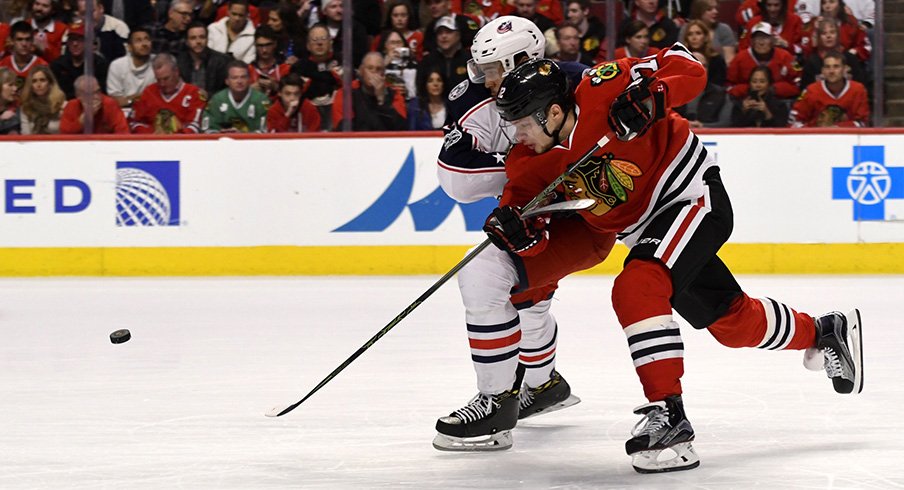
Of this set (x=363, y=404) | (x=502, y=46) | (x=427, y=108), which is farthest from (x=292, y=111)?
(x=502, y=46)

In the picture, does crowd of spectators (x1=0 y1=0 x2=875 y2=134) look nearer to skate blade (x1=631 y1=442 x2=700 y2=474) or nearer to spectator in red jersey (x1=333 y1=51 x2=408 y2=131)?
spectator in red jersey (x1=333 y1=51 x2=408 y2=131)

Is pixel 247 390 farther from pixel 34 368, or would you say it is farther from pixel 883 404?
pixel 883 404

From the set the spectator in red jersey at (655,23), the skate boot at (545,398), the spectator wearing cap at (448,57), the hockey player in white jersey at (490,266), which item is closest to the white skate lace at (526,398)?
the skate boot at (545,398)

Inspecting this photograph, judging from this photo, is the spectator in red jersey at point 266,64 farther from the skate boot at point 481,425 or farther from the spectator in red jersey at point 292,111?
the skate boot at point 481,425

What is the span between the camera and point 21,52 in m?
7.35

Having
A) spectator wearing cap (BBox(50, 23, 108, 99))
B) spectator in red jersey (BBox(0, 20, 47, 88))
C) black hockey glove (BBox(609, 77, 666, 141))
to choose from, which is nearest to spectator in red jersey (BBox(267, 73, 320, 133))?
spectator wearing cap (BBox(50, 23, 108, 99))

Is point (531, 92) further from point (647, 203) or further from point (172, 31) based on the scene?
point (172, 31)

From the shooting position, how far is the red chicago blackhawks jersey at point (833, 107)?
7094mm

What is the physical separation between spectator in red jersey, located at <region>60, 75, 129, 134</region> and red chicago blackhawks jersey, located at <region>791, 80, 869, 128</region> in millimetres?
3765

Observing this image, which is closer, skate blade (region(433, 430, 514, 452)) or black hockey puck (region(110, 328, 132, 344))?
skate blade (region(433, 430, 514, 452))

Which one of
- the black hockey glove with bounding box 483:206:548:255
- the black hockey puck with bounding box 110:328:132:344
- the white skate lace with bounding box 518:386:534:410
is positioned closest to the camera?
the black hockey glove with bounding box 483:206:548:255

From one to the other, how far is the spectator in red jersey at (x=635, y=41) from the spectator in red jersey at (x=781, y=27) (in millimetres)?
551

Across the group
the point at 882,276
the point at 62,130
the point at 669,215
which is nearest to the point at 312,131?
the point at 62,130

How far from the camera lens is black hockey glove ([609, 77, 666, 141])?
108 inches
